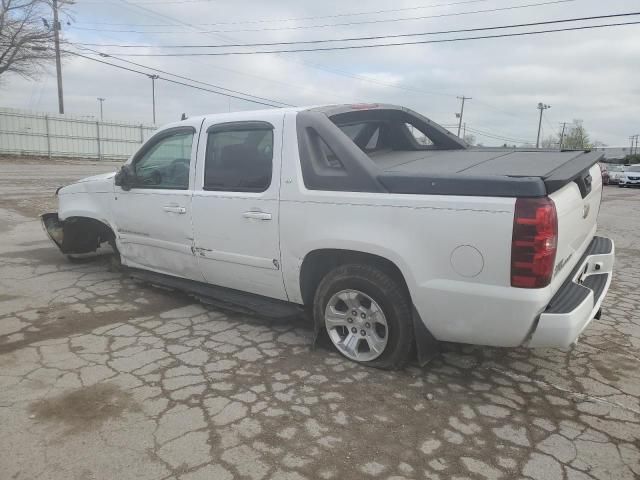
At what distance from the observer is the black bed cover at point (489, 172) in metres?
2.71

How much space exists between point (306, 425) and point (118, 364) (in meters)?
1.56

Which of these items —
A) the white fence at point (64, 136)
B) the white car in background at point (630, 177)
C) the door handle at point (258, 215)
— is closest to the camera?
the door handle at point (258, 215)

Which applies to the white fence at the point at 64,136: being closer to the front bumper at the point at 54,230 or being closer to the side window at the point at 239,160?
the front bumper at the point at 54,230

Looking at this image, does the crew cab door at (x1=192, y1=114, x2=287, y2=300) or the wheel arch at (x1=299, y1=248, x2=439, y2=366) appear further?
the crew cab door at (x1=192, y1=114, x2=287, y2=300)

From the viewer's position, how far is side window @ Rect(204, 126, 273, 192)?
3855 mm

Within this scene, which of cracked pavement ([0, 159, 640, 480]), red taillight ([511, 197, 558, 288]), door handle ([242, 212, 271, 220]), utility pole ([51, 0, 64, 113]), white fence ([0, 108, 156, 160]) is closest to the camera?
cracked pavement ([0, 159, 640, 480])

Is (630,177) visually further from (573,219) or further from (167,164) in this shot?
(167,164)

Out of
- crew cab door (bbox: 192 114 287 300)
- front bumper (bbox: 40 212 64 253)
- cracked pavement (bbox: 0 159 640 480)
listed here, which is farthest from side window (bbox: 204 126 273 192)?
front bumper (bbox: 40 212 64 253)

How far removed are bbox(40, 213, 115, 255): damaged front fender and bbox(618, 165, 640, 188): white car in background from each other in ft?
97.5

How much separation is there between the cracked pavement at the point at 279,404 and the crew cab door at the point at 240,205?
531 millimetres

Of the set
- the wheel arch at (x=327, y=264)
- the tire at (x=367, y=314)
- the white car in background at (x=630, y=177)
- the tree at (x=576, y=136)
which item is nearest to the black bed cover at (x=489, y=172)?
the wheel arch at (x=327, y=264)

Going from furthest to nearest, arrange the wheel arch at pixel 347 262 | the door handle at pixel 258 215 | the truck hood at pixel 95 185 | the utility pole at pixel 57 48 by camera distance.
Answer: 1. the utility pole at pixel 57 48
2. the truck hood at pixel 95 185
3. the door handle at pixel 258 215
4. the wheel arch at pixel 347 262

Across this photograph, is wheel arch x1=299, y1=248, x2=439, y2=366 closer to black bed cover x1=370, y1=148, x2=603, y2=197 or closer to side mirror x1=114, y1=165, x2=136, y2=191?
black bed cover x1=370, y1=148, x2=603, y2=197

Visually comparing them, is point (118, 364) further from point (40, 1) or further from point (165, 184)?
point (40, 1)
